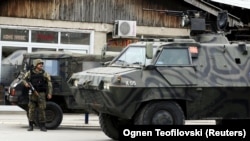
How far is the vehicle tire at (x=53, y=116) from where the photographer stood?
16422 mm

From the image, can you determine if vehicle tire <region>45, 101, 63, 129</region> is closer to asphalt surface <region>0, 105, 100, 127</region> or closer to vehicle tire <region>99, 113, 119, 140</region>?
asphalt surface <region>0, 105, 100, 127</region>

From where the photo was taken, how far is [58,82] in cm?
1691

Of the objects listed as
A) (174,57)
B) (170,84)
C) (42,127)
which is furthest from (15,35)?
(170,84)

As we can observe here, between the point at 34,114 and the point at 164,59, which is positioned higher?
the point at 164,59

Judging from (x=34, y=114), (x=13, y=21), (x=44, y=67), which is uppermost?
(x=13, y=21)

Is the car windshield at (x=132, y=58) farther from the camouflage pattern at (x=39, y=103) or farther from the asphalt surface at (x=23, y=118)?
the asphalt surface at (x=23, y=118)

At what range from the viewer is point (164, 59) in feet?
41.2

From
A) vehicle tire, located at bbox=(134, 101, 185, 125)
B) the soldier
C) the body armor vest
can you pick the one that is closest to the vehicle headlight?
vehicle tire, located at bbox=(134, 101, 185, 125)

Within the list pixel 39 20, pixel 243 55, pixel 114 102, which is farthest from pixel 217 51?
pixel 39 20

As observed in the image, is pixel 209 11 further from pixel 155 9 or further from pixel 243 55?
pixel 243 55

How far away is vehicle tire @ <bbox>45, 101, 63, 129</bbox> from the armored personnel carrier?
10.3 ft

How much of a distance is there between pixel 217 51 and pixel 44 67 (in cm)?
579

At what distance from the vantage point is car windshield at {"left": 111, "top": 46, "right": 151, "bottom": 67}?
1264cm

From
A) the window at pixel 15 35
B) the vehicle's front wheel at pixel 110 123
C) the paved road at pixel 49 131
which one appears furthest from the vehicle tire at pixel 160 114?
the window at pixel 15 35
